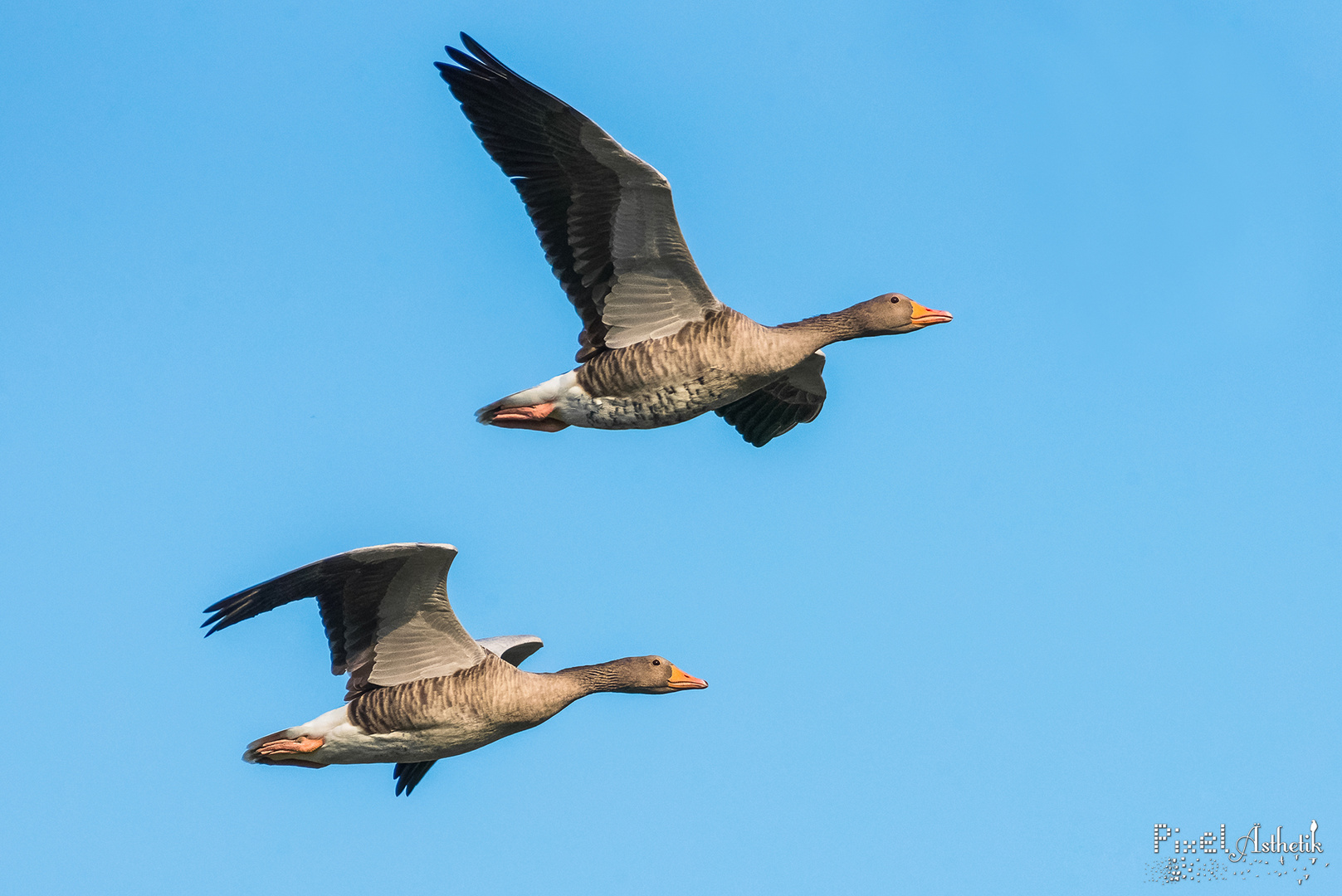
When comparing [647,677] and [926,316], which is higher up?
[926,316]

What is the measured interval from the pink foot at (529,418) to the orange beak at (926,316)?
4.08 m

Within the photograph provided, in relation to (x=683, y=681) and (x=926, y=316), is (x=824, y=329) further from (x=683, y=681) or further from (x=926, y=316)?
(x=683, y=681)

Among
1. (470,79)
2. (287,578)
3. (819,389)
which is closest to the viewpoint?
(287,578)

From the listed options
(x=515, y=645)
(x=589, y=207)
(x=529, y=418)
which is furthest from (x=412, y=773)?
(x=589, y=207)

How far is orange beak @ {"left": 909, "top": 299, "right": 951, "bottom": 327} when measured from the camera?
57.5ft

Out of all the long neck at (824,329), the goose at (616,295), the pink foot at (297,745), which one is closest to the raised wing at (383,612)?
the pink foot at (297,745)

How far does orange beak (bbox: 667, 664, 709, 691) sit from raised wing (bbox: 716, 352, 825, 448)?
411 centimetres

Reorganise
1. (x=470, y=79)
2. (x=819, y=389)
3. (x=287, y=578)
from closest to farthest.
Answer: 1. (x=287, y=578)
2. (x=470, y=79)
3. (x=819, y=389)

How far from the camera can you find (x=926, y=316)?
17.5m

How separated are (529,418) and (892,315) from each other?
13.7ft

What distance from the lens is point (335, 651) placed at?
1645cm

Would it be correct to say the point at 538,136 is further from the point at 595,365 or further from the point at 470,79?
the point at 595,365

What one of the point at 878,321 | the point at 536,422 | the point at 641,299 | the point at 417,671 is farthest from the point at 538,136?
the point at 417,671

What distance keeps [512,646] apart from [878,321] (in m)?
5.60
